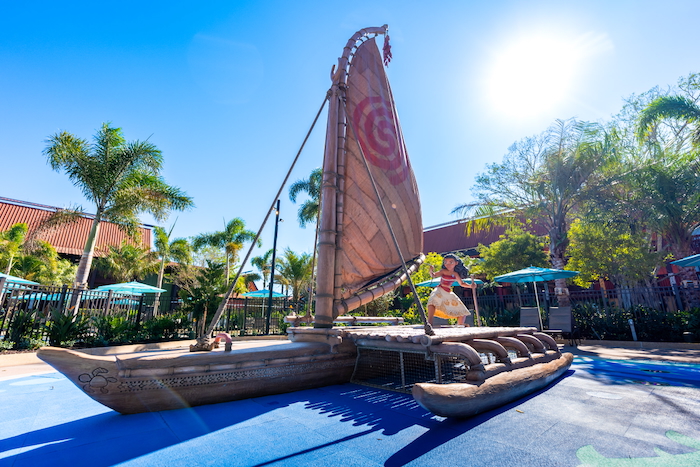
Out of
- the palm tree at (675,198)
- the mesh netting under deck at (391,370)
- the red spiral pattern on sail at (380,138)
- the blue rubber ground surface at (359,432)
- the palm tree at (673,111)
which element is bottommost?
the blue rubber ground surface at (359,432)

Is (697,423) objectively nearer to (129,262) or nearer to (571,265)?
(571,265)

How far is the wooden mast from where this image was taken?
4391 millimetres

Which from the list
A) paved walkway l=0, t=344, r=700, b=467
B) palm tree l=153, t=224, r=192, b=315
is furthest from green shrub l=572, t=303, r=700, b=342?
palm tree l=153, t=224, r=192, b=315

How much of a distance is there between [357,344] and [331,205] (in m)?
1.90

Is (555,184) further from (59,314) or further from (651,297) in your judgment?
(59,314)

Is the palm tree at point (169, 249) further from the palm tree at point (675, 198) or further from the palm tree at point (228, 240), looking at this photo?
the palm tree at point (675, 198)

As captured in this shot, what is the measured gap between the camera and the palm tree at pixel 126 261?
2175 cm

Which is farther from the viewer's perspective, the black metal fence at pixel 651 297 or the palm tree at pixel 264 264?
the palm tree at pixel 264 264

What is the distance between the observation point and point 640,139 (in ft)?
42.3

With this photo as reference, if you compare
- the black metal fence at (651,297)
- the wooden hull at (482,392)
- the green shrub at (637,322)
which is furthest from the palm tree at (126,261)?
the wooden hull at (482,392)

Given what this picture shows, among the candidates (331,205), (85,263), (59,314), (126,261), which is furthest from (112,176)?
(126,261)

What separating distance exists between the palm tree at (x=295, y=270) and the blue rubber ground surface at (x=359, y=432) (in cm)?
1788

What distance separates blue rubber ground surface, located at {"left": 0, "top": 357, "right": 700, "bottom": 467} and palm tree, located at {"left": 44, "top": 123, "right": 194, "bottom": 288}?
9.54 metres

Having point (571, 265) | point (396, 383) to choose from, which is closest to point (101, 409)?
point (396, 383)
